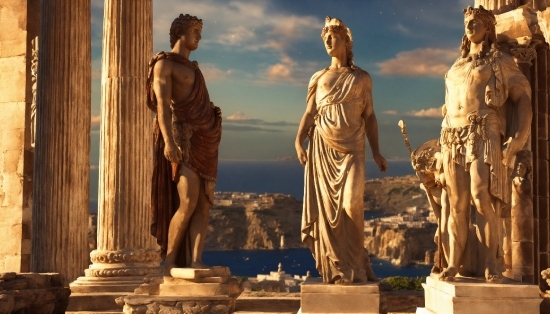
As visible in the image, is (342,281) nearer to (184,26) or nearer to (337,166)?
(337,166)

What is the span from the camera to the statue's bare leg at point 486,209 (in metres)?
9.27

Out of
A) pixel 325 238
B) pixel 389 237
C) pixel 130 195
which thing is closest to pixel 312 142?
pixel 325 238

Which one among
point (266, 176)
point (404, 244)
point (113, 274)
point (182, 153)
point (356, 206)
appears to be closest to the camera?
point (356, 206)

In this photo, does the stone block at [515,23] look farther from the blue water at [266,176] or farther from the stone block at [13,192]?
the blue water at [266,176]

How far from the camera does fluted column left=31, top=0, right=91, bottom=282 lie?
53.4 feet

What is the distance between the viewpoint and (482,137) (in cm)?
938

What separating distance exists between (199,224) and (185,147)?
0.93 meters

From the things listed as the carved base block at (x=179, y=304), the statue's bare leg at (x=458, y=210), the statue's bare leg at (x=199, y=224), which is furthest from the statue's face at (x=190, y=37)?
the statue's bare leg at (x=458, y=210)

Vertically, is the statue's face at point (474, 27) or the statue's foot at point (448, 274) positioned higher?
the statue's face at point (474, 27)

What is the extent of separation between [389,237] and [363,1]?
1271 centimetres

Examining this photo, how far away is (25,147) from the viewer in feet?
62.5

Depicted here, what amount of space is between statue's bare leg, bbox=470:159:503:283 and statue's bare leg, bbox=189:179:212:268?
340 cm

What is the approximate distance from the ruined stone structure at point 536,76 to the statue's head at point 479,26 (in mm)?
4223

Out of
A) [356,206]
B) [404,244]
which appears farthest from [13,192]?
[404,244]
